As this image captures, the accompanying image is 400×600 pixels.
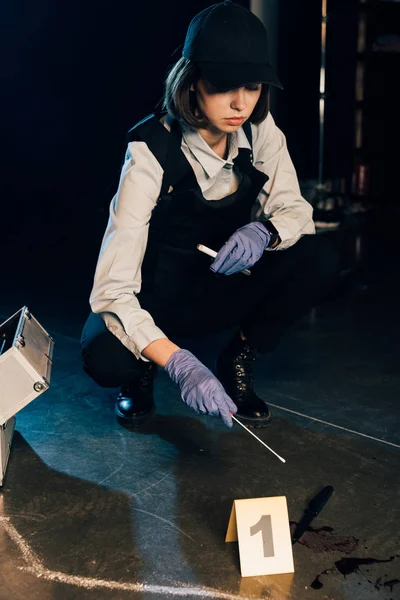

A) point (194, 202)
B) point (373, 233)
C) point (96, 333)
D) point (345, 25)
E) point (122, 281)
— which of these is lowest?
point (373, 233)

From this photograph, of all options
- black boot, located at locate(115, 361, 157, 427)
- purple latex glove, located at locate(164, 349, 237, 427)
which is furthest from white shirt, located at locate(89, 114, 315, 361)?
black boot, located at locate(115, 361, 157, 427)

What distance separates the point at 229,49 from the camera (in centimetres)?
171

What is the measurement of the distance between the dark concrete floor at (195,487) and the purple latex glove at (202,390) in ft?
0.68

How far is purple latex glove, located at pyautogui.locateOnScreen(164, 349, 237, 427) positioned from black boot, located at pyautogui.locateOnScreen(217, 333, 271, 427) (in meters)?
0.37

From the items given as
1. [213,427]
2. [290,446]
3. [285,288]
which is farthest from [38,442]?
[285,288]

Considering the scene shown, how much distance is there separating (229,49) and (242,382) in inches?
36.4

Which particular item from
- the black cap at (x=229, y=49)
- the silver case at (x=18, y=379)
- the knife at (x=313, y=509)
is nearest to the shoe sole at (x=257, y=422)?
the knife at (x=313, y=509)

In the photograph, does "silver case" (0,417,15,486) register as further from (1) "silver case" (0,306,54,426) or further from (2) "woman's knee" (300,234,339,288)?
(2) "woman's knee" (300,234,339,288)

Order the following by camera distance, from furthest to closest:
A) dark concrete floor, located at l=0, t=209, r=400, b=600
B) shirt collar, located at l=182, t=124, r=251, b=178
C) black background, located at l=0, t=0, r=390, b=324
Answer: black background, located at l=0, t=0, r=390, b=324 → shirt collar, located at l=182, t=124, r=251, b=178 → dark concrete floor, located at l=0, t=209, r=400, b=600

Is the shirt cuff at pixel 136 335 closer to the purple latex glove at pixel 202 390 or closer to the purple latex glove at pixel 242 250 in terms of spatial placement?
the purple latex glove at pixel 202 390

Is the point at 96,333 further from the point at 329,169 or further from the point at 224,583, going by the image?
the point at 329,169

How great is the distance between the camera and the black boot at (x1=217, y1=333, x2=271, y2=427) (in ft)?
6.75

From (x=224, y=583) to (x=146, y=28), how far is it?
4.28 metres

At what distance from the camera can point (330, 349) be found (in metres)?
2.63
